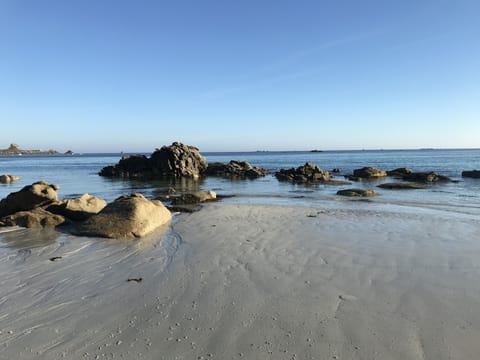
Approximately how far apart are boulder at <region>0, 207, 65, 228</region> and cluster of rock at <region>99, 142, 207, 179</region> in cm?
3339

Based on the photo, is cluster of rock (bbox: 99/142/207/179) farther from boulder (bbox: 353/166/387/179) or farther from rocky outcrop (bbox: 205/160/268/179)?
boulder (bbox: 353/166/387/179)

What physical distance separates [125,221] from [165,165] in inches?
1463

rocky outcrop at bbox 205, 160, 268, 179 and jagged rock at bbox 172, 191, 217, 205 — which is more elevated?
jagged rock at bbox 172, 191, 217, 205

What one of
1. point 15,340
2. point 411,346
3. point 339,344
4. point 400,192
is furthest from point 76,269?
point 400,192

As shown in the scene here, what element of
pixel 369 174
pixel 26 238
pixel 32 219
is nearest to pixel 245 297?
pixel 26 238

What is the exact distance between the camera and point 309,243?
9.73 meters

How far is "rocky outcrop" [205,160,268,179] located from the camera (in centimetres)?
4509

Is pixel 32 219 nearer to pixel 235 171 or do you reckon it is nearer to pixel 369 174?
pixel 369 174

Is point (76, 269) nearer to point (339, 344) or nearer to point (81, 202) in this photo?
point (339, 344)

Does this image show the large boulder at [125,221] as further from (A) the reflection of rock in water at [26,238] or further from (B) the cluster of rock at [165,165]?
(B) the cluster of rock at [165,165]

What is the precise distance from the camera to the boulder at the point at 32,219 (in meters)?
11.9

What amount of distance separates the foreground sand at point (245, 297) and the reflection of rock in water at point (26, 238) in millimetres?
115

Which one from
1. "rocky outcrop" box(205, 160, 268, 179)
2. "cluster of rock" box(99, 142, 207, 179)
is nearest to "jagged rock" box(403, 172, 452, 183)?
"rocky outcrop" box(205, 160, 268, 179)

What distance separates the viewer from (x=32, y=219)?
12.0 metres
